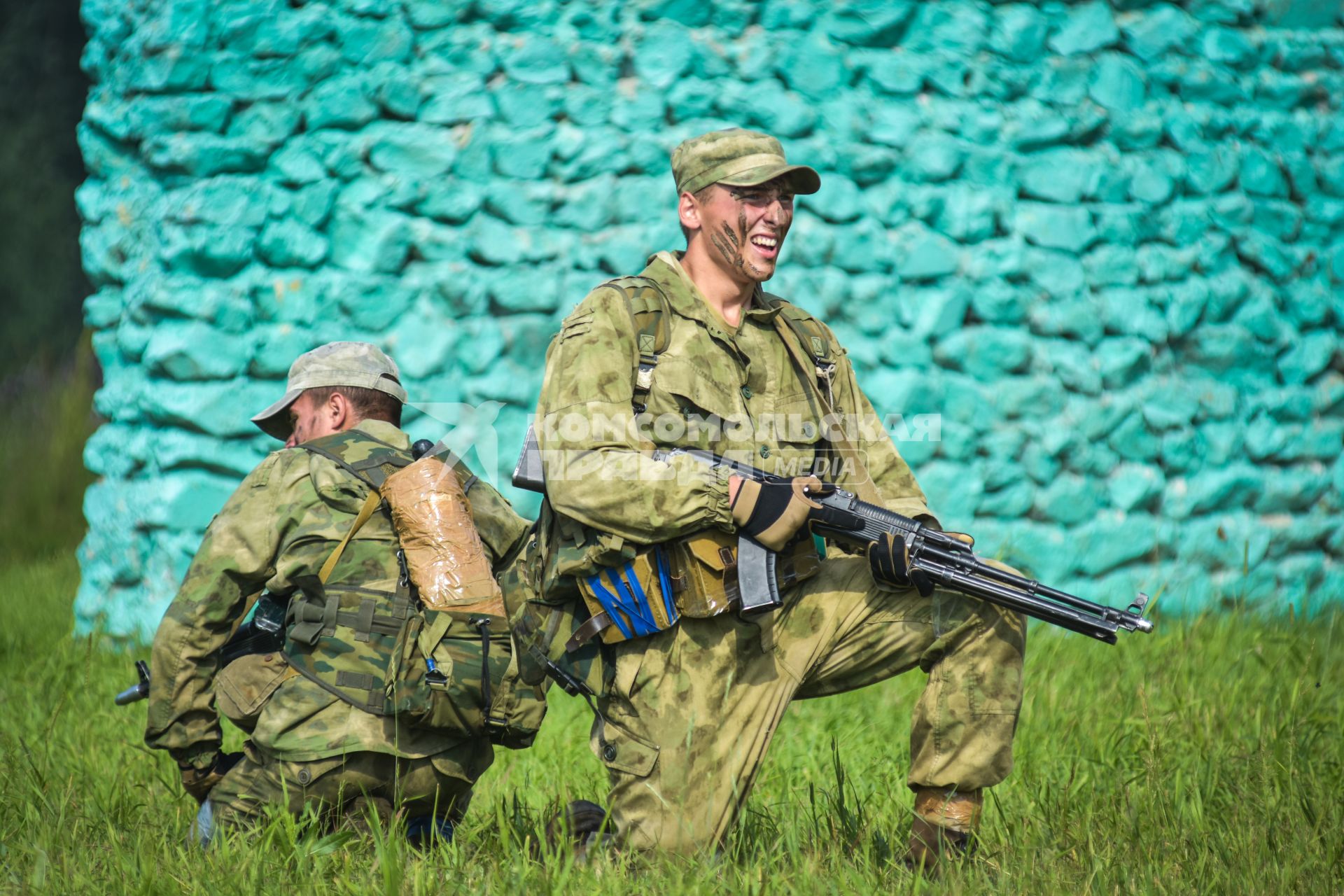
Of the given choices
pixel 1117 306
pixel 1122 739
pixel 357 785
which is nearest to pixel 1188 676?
pixel 1122 739

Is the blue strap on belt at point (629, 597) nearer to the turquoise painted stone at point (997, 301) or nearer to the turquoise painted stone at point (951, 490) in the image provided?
the turquoise painted stone at point (951, 490)

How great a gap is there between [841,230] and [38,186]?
486 cm

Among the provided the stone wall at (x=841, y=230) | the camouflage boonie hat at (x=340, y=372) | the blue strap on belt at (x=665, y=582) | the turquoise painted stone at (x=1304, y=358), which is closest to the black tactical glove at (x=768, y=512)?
the blue strap on belt at (x=665, y=582)

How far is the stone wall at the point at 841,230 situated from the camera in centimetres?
461

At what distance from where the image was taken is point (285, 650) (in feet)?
8.96

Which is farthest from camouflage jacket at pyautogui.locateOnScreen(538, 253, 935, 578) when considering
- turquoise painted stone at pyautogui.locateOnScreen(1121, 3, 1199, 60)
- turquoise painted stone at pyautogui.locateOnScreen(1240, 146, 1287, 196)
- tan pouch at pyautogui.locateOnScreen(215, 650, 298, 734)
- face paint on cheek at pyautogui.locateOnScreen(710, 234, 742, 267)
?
turquoise painted stone at pyautogui.locateOnScreen(1240, 146, 1287, 196)

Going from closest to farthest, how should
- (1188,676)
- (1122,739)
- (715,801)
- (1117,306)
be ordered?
1. (715,801)
2. (1122,739)
3. (1188,676)
4. (1117,306)

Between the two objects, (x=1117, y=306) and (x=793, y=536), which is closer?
(x=793, y=536)

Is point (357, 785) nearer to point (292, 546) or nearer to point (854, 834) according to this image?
point (292, 546)

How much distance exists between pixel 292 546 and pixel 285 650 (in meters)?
0.24

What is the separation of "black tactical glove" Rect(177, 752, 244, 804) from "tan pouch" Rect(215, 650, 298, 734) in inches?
6.2

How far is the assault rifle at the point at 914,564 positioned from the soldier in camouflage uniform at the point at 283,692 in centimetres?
52

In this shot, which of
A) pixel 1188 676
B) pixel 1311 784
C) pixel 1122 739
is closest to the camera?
pixel 1311 784

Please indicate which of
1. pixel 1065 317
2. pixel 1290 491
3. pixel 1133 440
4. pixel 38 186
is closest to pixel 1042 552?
pixel 1133 440
